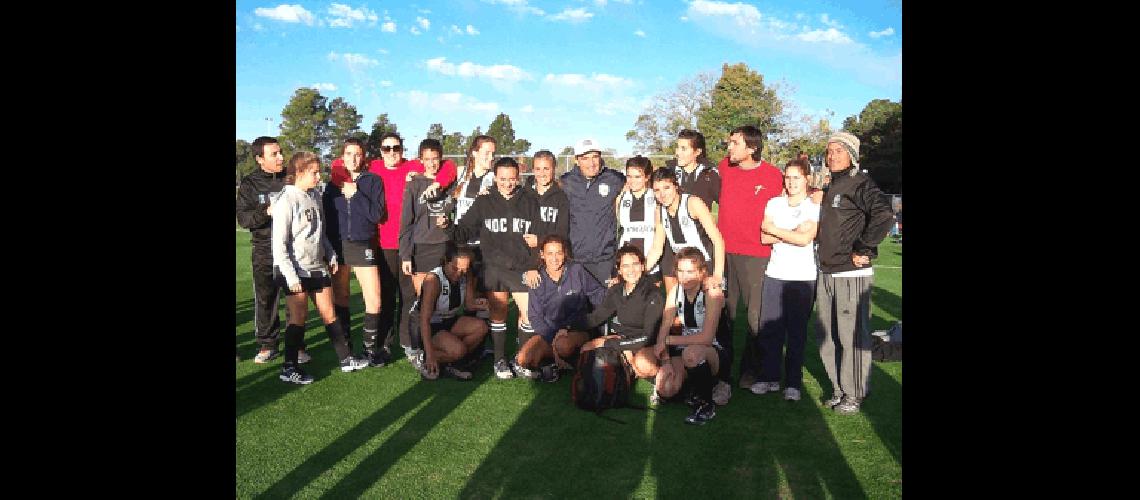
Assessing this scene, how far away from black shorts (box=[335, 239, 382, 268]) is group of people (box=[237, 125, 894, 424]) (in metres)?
0.01

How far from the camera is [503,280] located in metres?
5.93

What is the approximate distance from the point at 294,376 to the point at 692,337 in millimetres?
3177

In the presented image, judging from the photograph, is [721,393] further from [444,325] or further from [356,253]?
[356,253]

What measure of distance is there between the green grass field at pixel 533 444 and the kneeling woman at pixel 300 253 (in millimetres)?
450

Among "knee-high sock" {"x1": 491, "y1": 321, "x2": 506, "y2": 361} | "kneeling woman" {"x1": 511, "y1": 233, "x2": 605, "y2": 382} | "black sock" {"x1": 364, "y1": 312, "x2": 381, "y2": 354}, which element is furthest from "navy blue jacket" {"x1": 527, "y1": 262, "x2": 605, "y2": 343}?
"black sock" {"x1": 364, "y1": 312, "x2": 381, "y2": 354}

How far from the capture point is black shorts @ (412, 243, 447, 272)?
600 centimetres

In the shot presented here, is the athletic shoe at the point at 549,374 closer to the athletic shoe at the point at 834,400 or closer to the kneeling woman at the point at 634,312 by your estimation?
the kneeling woman at the point at 634,312

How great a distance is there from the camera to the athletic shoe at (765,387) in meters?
5.22

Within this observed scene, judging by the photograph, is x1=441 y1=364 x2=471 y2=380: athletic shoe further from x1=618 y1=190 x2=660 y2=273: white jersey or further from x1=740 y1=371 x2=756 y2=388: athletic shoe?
x1=740 y1=371 x2=756 y2=388: athletic shoe
